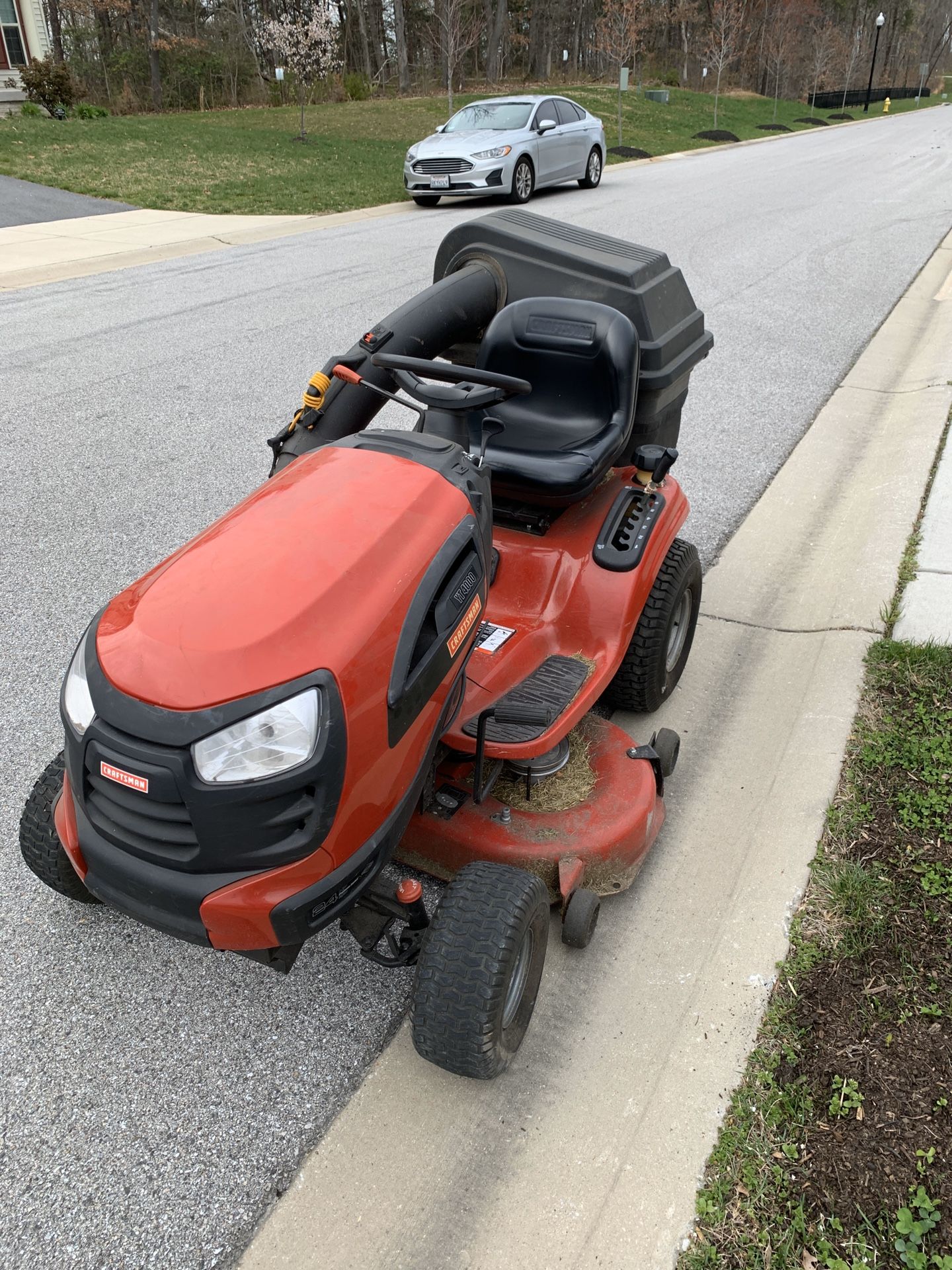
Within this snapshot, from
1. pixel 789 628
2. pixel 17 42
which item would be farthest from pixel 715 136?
pixel 789 628

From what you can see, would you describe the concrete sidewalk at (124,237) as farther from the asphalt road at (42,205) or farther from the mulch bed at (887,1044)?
the mulch bed at (887,1044)

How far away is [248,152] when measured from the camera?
57.1 ft

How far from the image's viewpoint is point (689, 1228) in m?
1.81

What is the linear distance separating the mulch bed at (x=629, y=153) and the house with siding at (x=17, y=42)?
49.9ft

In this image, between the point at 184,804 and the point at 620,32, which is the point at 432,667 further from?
the point at 620,32

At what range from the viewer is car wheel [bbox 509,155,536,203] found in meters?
13.6

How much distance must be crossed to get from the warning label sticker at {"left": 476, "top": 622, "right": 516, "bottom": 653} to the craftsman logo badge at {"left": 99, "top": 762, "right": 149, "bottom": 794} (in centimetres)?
121

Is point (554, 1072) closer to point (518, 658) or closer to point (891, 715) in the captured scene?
point (518, 658)

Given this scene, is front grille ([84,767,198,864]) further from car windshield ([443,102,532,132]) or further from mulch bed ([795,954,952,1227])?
car windshield ([443,102,532,132])

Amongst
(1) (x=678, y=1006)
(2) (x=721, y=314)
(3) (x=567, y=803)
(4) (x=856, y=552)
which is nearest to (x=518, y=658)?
(3) (x=567, y=803)

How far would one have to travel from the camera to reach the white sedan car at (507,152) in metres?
13.2

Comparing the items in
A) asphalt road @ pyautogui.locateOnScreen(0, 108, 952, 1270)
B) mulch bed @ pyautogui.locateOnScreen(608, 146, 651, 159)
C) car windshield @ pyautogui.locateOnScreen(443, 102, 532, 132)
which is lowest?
asphalt road @ pyautogui.locateOnScreen(0, 108, 952, 1270)

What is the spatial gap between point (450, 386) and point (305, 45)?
25.9m

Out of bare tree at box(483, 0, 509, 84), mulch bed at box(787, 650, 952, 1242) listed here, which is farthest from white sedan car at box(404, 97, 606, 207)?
bare tree at box(483, 0, 509, 84)
